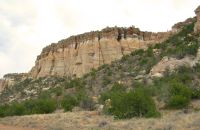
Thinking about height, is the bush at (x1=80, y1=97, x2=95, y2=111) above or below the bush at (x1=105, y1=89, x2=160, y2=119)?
below

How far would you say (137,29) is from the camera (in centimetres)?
8431

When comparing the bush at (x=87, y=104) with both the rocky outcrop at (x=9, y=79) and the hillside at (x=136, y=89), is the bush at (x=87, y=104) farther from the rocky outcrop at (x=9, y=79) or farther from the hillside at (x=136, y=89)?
the rocky outcrop at (x=9, y=79)

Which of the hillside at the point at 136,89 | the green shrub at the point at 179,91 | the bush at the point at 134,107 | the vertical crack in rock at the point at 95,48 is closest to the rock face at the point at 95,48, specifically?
the vertical crack in rock at the point at 95,48

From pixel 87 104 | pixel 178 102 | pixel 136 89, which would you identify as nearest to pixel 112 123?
pixel 178 102

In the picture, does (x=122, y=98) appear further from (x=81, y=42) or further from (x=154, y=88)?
(x=81, y=42)

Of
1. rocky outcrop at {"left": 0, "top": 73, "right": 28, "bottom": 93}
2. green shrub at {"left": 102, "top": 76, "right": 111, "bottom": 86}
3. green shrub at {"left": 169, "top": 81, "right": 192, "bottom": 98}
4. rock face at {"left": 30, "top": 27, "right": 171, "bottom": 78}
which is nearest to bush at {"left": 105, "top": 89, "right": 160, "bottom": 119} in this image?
green shrub at {"left": 169, "top": 81, "right": 192, "bottom": 98}

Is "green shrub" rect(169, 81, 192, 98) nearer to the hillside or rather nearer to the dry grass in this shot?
the hillside

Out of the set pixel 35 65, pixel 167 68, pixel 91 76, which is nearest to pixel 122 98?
pixel 167 68

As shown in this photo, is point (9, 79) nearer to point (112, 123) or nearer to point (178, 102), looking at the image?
point (178, 102)

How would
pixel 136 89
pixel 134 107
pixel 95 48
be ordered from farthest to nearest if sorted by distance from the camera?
1. pixel 95 48
2. pixel 136 89
3. pixel 134 107

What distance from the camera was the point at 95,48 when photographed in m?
84.3

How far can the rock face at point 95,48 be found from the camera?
8144cm

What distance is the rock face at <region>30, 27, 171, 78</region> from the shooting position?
267 feet

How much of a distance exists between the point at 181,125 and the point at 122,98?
23.3 ft
